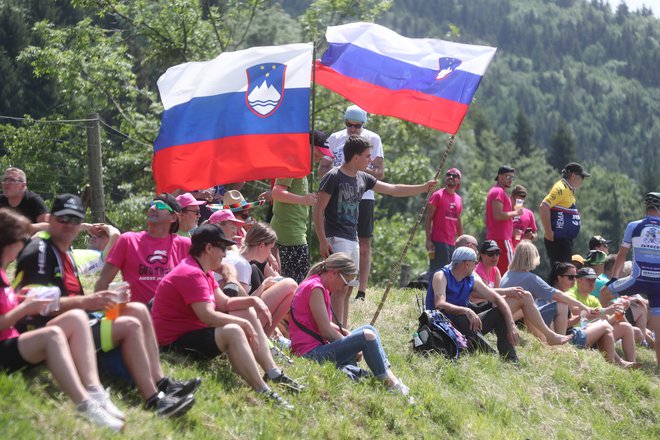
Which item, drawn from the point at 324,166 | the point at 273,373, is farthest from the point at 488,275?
the point at 273,373

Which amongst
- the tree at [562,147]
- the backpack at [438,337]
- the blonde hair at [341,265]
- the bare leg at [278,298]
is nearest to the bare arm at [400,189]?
the backpack at [438,337]

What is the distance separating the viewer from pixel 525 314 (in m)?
10.8

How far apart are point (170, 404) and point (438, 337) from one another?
14.0 feet

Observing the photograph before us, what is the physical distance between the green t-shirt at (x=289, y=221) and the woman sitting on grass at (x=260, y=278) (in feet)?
4.34

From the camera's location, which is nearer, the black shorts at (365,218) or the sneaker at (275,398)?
the sneaker at (275,398)

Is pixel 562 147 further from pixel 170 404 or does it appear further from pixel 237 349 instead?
pixel 170 404

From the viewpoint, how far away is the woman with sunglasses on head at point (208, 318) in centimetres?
684

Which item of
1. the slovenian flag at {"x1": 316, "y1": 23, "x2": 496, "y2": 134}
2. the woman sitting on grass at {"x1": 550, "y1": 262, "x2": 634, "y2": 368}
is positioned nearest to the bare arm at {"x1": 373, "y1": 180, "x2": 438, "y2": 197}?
the slovenian flag at {"x1": 316, "y1": 23, "x2": 496, "y2": 134}

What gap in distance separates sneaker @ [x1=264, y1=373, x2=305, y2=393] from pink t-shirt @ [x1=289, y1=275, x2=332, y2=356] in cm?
89

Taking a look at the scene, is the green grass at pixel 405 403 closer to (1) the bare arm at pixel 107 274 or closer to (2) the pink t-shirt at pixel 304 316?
(2) the pink t-shirt at pixel 304 316

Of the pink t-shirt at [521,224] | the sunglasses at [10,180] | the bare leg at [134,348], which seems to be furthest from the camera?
the pink t-shirt at [521,224]

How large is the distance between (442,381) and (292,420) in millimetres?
2653

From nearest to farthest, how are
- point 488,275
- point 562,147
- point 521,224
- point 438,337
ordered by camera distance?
point 438,337 → point 488,275 → point 521,224 → point 562,147

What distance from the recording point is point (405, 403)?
8242 millimetres
